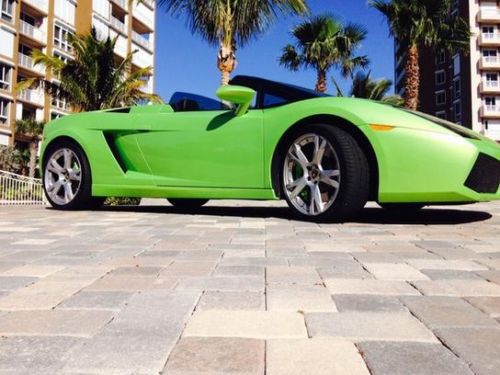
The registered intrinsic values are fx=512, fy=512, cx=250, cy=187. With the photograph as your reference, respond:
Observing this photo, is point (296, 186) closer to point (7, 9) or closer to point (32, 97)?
point (7, 9)

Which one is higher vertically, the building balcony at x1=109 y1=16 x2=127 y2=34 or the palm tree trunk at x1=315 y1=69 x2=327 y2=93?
the building balcony at x1=109 y1=16 x2=127 y2=34

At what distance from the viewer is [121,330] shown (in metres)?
1.43

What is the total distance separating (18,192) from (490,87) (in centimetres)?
4167

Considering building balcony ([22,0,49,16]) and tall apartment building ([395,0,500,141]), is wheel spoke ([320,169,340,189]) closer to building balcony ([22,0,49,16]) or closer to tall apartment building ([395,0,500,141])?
building balcony ([22,0,49,16])

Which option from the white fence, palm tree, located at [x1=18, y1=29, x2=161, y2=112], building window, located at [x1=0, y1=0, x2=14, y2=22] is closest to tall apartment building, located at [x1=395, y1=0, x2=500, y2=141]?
building window, located at [x1=0, y1=0, x2=14, y2=22]

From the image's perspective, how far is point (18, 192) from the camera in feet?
44.2

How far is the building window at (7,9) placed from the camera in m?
31.1

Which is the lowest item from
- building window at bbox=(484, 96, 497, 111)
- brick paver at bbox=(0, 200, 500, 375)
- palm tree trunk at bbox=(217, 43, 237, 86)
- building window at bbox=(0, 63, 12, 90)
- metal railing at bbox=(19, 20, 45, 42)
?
brick paver at bbox=(0, 200, 500, 375)

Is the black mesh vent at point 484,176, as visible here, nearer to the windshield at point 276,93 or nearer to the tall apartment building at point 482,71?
the windshield at point 276,93

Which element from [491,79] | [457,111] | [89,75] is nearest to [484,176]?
[89,75]

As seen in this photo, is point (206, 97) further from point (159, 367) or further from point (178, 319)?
point (159, 367)

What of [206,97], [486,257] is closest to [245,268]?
[486,257]

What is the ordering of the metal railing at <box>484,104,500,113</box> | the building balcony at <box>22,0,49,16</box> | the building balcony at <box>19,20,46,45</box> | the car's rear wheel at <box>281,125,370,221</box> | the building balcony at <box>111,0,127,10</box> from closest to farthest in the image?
the car's rear wheel at <box>281,125,370,221</box>, the building balcony at <box>19,20,46,45</box>, the building balcony at <box>22,0,49,16</box>, the building balcony at <box>111,0,127,10</box>, the metal railing at <box>484,104,500,113</box>

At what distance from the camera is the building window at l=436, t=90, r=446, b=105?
166ft
